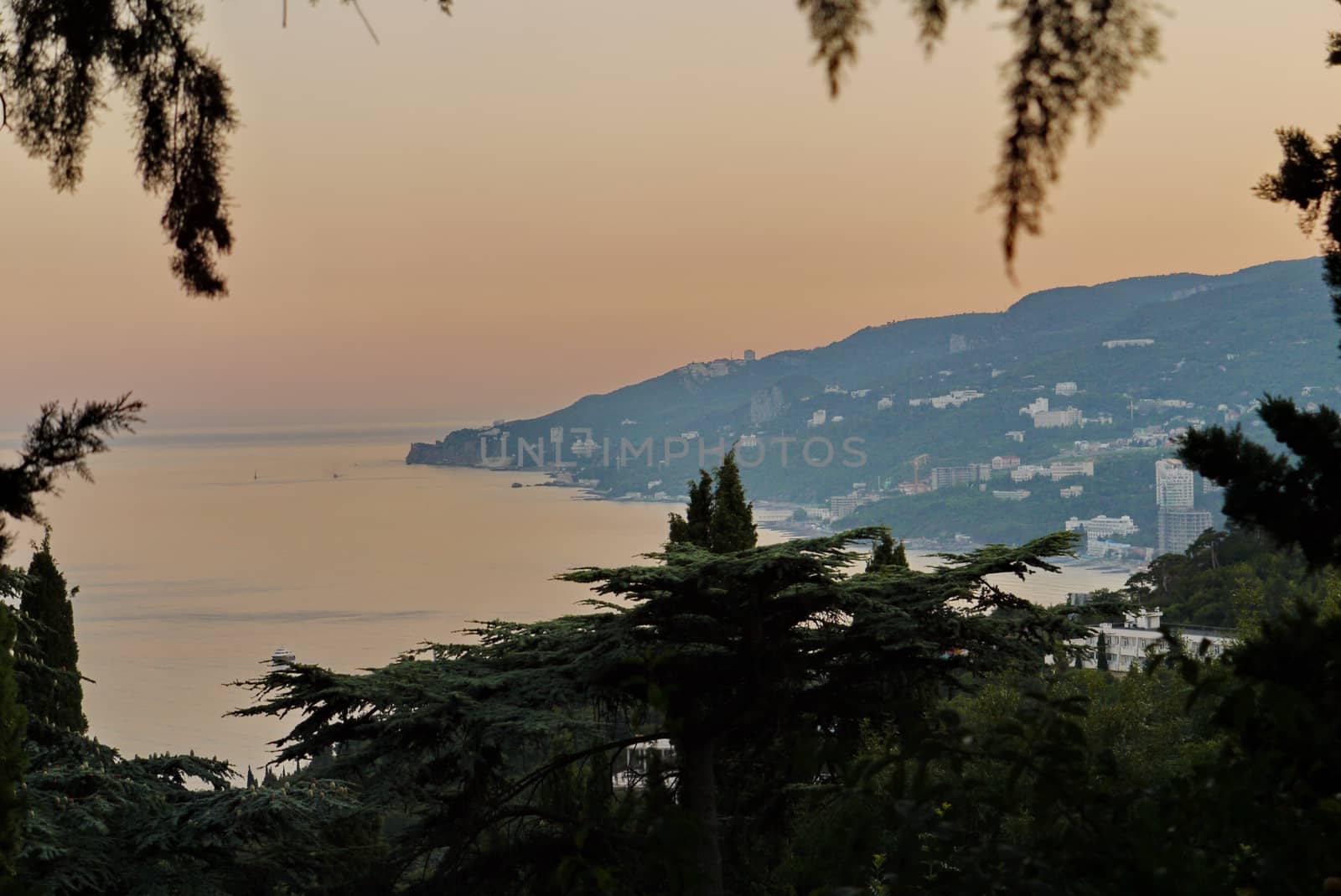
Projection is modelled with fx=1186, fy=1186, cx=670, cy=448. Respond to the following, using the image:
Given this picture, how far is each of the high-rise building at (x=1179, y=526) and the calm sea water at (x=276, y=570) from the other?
6573mm

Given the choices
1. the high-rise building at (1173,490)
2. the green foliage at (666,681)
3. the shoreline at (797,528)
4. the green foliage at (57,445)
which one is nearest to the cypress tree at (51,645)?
the green foliage at (666,681)

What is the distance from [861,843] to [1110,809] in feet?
1.33

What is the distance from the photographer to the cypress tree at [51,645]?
8.91 m

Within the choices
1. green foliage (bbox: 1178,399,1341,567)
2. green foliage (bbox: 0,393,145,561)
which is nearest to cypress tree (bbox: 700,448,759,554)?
green foliage (bbox: 1178,399,1341,567)

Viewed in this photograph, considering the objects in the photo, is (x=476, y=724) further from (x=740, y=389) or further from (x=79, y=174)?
(x=740, y=389)

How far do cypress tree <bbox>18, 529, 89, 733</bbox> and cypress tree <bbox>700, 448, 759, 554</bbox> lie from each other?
20.3 feet

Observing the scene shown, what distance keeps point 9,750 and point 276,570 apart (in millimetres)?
63121

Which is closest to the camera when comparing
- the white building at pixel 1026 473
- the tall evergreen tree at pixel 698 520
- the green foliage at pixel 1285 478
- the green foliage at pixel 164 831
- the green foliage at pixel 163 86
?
the green foliage at pixel 163 86

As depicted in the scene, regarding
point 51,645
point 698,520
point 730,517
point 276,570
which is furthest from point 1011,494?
point 51,645

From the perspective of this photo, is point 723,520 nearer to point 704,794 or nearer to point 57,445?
point 704,794

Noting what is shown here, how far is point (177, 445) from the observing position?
111875 millimetres

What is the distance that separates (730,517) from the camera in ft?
42.8

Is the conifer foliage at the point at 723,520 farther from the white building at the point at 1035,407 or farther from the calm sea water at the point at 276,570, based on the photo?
the white building at the point at 1035,407

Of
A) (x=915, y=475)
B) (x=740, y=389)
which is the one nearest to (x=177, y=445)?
(x=740, y=389)
